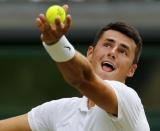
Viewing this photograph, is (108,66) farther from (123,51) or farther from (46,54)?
(46,54)

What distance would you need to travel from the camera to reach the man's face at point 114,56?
16.7ft

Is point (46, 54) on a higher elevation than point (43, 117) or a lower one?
lower

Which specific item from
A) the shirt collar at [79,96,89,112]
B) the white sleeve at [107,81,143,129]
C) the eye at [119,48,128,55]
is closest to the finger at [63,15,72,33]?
the white sleeve at [107,81,143,129]

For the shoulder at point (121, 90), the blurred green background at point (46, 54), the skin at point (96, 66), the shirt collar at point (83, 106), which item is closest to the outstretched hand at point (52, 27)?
the skin at point (96, 66)

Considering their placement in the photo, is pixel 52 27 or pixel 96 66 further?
pixel 96 66

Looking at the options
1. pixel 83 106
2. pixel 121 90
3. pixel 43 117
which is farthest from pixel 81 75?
pixel 43 117

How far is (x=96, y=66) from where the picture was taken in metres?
5.18

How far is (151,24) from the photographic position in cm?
1308

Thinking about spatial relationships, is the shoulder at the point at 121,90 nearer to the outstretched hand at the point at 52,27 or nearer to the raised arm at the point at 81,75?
the raised arm at the point at 81,75

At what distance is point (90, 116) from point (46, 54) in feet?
27.8

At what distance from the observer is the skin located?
13.7 feet

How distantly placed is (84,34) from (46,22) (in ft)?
29.6

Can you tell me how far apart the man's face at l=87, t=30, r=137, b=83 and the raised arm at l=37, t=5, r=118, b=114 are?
481mm

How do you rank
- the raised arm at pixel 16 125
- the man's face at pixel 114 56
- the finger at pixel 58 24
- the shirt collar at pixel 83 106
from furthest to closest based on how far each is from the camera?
the raised arm at pixel 16 125, the man's face at pixel 114 56, the shirt collar at pixel 83 106, the finger at pixel 58 24
